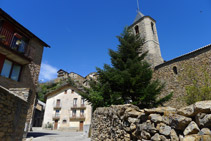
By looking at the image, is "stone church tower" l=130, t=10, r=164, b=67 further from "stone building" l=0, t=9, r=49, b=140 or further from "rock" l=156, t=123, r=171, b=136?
"rock" l=156, t=123, r=171, b=136

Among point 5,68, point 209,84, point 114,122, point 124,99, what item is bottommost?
point 114,122

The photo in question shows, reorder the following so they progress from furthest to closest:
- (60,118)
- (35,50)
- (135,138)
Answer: (60,118) < (35,50) < (135,138)

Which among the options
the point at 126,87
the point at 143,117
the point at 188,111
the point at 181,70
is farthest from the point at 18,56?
the point at 181,70

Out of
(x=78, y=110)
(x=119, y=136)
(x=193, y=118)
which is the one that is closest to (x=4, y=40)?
(x=119, y=136)

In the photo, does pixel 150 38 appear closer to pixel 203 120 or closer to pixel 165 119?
pixel 165 119

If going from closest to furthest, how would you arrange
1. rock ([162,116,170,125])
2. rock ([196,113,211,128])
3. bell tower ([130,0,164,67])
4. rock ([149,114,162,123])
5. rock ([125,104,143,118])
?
1. rock ([196,113,211,128])
2. rock ([162,116,170,125])
3. rock ([149,114,162,123])
4. rock ([125,104,143,118])
5. bell tower ([130,0,164,67])

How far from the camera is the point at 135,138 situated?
3762 mm

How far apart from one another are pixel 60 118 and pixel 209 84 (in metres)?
25.6

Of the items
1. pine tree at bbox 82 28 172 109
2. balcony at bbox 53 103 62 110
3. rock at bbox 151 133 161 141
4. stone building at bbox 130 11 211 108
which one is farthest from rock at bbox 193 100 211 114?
balcony at bbox 53 103 62 110

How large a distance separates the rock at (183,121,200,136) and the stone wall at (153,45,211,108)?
10074 millimetres

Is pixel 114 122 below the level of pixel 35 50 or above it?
below

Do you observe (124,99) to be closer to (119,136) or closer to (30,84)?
(119,136)

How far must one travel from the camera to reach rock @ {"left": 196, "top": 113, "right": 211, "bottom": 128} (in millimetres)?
2100

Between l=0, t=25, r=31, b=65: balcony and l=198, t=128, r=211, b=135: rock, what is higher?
l=0, t=25, r=31, b=65: balcony
